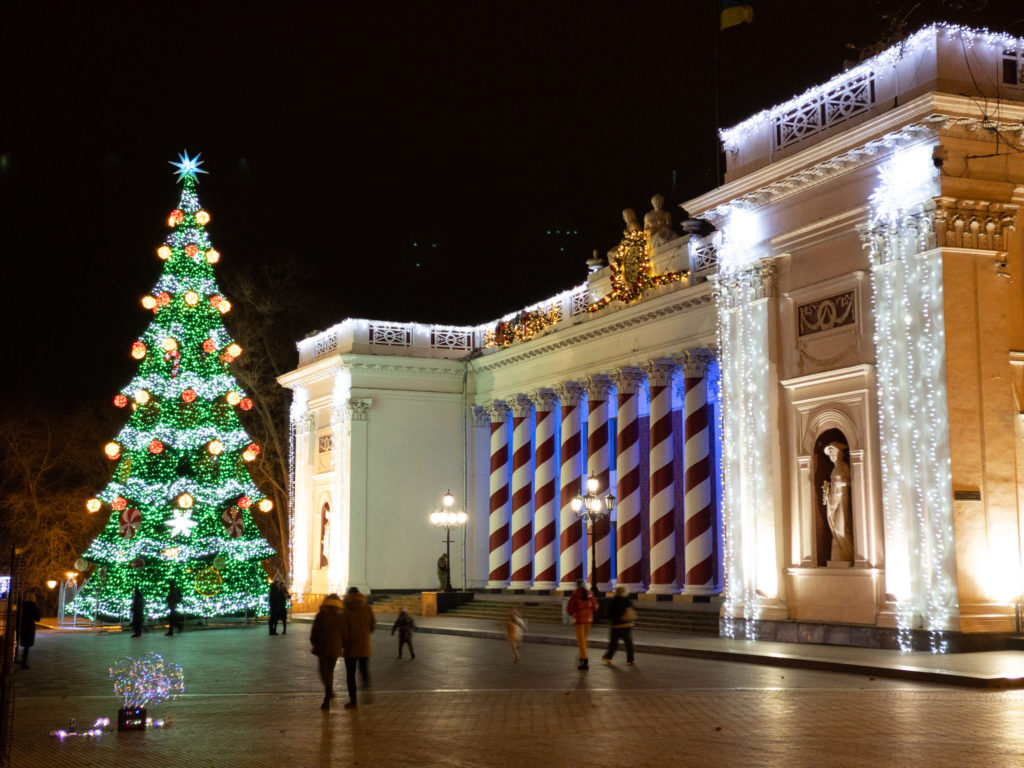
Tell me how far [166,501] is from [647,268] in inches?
591

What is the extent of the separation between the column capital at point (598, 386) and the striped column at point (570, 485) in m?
0.90

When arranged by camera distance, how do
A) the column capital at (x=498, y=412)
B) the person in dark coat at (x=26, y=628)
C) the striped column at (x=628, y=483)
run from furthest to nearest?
the column capital at (x=498, y=412) < the striped column at (x=628, y=483) < the person in dark coat at (x=26, y=628)

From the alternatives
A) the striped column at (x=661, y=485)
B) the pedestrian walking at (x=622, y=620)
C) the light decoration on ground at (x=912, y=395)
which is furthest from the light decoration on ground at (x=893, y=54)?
the striped column at (x=661, y=485)

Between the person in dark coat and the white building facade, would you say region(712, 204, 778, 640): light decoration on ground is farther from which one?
the person in dark coat

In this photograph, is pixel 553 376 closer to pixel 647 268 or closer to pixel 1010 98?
pixel 647 268

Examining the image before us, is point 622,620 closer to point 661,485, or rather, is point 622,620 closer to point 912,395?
point 912,395

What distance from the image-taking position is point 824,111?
24719 millimetres

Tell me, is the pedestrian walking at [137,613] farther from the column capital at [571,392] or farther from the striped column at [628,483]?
the column capital at [571,392]

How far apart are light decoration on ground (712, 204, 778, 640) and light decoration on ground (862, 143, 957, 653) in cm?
323

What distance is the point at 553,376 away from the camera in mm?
41188

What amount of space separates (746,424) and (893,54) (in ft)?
26.4

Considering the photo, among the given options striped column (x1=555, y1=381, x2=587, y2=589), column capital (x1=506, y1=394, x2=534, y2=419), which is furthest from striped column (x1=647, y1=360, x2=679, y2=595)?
column capital (x1=506, y1=394, x2=534, y2=419)

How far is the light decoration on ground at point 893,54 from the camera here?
72.6 ft

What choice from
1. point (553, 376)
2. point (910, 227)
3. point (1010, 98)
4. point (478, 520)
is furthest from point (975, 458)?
point (478, 520)
